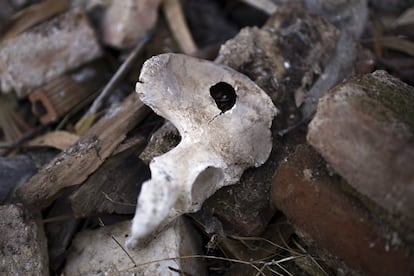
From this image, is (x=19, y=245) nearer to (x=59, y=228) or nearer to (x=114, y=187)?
(x=59, y=228)

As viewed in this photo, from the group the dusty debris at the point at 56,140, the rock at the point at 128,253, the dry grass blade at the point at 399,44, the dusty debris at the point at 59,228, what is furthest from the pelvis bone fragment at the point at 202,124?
the dry grass blade at the point at 399,44

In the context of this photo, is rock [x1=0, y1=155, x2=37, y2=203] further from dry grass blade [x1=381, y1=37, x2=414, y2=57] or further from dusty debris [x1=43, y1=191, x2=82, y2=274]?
dry grass blade [x1=381, y1=37, x2=414, y2=57]

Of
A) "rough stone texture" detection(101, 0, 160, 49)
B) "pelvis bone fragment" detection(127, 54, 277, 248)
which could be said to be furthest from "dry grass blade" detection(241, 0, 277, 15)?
"pelvis bone fragment" detection(127, 54, 277, 248)

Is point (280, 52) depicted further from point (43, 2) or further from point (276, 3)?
point (43, 2)

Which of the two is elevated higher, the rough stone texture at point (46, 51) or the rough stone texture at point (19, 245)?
the rough stone texture at point (46, 51)

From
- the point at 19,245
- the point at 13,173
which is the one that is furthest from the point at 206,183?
the point at 13,173

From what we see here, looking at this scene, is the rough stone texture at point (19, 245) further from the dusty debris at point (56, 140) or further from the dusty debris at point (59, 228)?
the dusty debris at point (56, 140)
